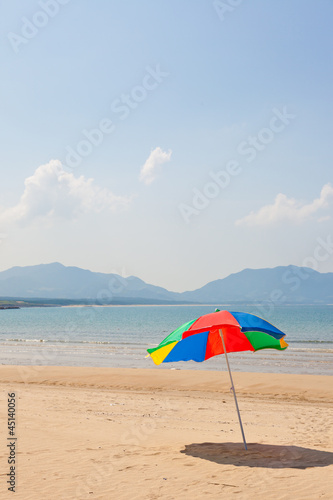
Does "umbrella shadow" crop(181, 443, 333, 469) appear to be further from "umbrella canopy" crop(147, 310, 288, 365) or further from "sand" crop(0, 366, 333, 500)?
"umbrella canopy" crop(147, 310, 288, 365)

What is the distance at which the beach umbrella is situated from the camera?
28.0ft

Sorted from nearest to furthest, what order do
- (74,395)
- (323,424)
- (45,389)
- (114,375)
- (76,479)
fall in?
(76,479) < (323,424) < (74,395) < (45,389) < (114,375)

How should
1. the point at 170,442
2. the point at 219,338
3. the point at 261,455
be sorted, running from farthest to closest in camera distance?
1. the point at 170,442
2. the point at 219,338
3. the point at 261,455

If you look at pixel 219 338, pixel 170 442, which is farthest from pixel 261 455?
pixel 219 338

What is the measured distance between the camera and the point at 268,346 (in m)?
8.78

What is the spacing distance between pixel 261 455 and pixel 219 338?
2450mm

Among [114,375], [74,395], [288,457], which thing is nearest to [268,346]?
[288,457]

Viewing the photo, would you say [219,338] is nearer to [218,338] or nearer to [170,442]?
[218,338]

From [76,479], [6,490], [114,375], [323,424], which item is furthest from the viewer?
[114,375]

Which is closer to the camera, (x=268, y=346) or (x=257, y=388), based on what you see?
(x=268, y=346)

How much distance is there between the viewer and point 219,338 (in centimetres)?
957

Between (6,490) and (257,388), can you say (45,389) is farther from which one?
(6,490)

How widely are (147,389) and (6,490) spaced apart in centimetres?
1320

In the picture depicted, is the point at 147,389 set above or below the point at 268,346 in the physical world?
below
